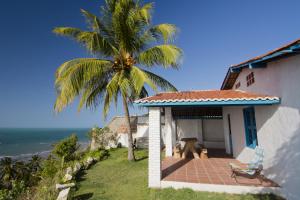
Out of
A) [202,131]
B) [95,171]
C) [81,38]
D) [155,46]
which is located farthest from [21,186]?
[202,131]

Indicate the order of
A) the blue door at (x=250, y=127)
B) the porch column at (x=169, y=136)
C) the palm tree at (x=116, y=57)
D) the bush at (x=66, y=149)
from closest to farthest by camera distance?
the blue door at (x=250, y=127) < the palm tree at (x=116, y=57) < the porch column at (x=169, y=136) < the bush at (x=66, y=149)

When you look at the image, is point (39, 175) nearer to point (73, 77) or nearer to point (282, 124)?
point (73, 77)

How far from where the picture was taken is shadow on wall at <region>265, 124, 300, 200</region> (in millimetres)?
4391

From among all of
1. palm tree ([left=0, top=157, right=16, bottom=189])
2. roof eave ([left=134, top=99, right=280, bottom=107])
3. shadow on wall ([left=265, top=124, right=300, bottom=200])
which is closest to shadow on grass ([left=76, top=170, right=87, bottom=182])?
roof eave ([left=134, top=99, right=280, bottom=107])

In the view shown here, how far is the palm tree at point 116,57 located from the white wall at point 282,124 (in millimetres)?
4622

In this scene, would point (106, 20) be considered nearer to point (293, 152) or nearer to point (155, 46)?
point (155, 46)

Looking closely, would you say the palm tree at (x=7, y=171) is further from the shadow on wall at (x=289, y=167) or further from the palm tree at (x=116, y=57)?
the shadow on wall at (x=289, y=167)

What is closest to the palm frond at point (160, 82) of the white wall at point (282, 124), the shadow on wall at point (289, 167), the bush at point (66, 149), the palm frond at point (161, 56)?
the palm frond at point (161, 56)

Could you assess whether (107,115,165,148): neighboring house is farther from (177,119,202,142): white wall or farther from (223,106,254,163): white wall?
(223,106,254,163): white wall

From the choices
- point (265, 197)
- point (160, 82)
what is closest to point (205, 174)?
point (265, 197)

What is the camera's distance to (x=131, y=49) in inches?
400

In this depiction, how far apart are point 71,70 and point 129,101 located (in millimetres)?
3690

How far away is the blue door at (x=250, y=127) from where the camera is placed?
7.05 m

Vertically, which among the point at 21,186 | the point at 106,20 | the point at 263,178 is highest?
the point at 106,20
